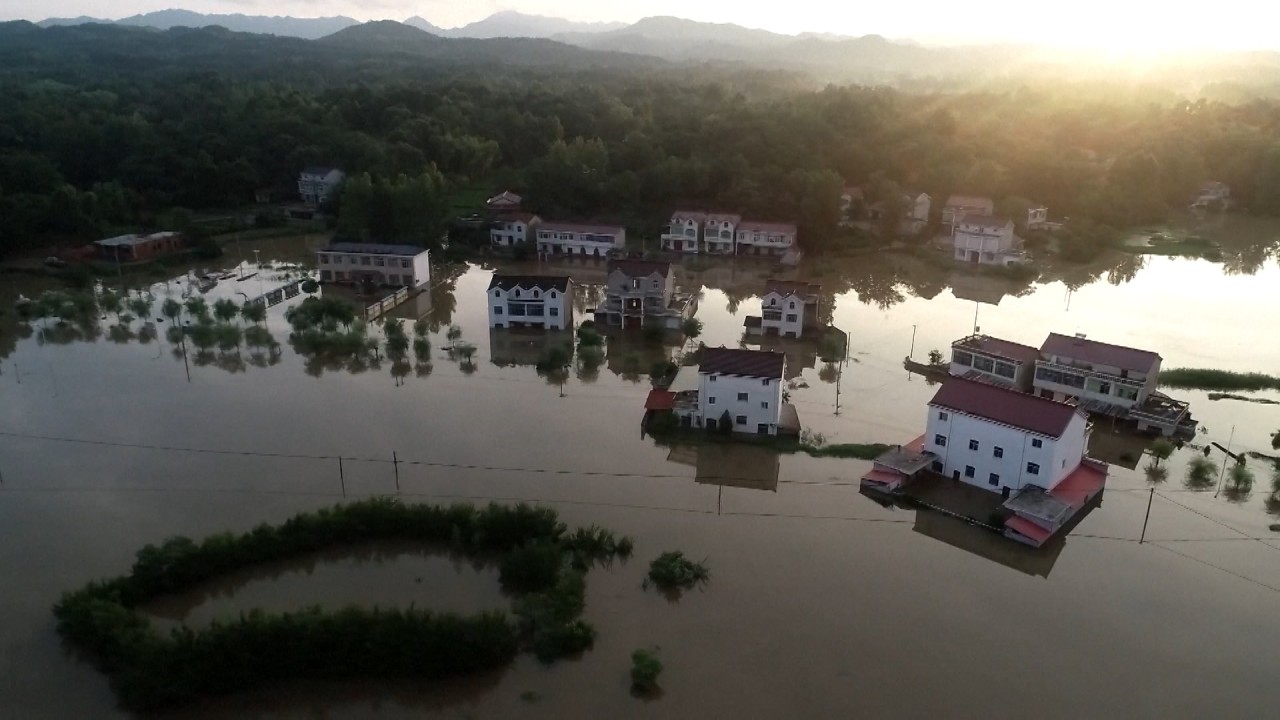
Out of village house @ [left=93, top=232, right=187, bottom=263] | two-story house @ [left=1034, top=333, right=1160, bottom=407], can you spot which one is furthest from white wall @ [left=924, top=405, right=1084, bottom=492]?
village house @ [left=93, top=232, right=187, bottom=263]

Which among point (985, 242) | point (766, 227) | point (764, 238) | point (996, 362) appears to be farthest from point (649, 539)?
point (985, 242)

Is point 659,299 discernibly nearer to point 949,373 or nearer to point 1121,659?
point 949,373

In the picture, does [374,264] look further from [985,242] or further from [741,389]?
[985,242]

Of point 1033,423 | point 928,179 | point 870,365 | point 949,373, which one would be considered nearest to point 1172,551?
point 1033,423

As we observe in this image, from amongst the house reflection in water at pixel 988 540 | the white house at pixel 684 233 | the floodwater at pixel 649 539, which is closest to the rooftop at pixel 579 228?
the white house at pixel 684 233

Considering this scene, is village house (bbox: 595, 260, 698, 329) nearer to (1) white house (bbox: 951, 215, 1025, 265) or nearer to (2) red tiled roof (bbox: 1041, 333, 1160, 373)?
(2) red tiled roof (bbox: 1041, 333, 1160, 373)
